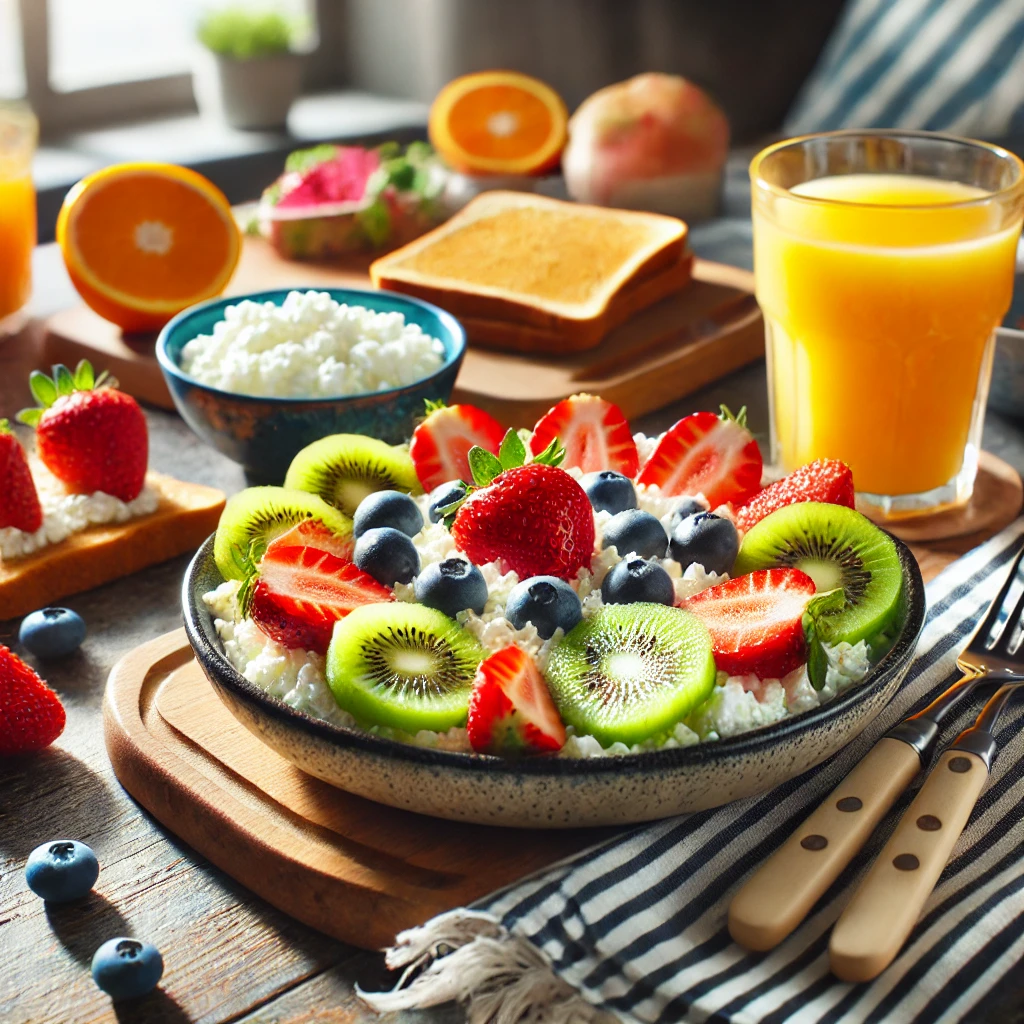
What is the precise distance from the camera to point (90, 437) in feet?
4.81

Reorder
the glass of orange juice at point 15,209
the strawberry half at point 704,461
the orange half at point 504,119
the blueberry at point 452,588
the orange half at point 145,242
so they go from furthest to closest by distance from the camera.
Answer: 1. the orange half at point 504,119
2. the glass of orange juice at point 15,209
3. the orange half at point 145,242
4. the strawberry half at point 704,461
5. the blueberry at point 452,588

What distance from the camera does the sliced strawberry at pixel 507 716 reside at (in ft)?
2.94

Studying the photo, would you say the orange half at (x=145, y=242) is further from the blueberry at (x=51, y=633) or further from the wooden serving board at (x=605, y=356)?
the blueberry at (x=51, y=633)

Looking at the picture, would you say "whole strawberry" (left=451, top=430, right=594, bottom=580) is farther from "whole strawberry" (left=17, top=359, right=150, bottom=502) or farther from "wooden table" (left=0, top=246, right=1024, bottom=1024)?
"whole strawberry" (left=17, top=359, right=150, bottom=502)

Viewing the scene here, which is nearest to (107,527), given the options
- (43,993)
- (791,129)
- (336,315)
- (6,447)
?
(6,447)

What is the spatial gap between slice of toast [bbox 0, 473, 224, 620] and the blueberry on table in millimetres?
476

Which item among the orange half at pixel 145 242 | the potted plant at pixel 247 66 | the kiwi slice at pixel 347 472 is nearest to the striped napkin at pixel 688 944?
the kiwi slice at pixel 347 472

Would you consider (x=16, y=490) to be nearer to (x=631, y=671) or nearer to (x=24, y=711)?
(x=24, y=711)

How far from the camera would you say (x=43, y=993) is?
881 mm

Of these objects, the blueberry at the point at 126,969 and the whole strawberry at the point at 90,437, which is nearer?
the blueberry at the point at 126,969

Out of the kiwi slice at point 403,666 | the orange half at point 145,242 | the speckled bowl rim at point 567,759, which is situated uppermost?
the orange half at point 145,242

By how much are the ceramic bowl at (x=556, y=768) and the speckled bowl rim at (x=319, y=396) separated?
0.58 m

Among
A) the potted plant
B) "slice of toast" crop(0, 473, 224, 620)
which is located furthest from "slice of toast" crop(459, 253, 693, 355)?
the potted plant

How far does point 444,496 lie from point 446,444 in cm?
10
